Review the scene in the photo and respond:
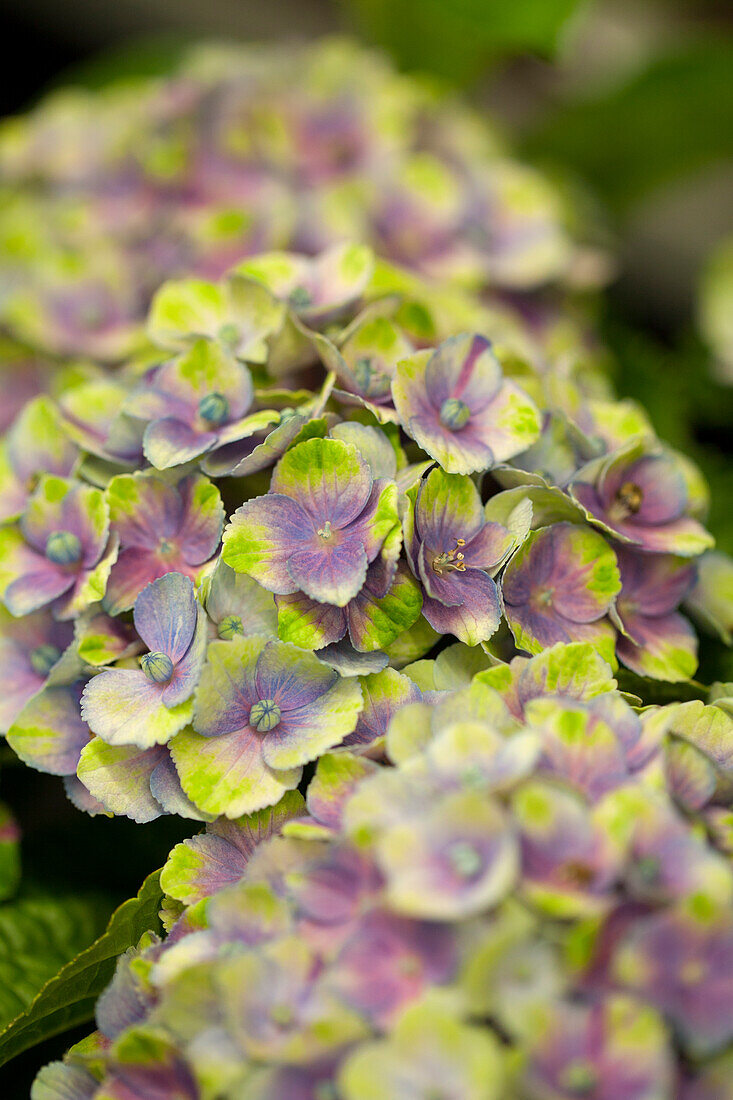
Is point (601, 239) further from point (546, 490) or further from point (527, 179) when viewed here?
point (546, 490)

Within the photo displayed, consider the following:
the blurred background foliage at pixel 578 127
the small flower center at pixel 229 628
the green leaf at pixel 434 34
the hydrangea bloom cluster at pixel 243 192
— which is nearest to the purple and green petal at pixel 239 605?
the small flower center at pixel 229 628

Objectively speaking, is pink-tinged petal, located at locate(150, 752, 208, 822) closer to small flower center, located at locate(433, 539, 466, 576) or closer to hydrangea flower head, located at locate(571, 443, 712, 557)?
small flower center, located at locate(433, 539, 466, 576)

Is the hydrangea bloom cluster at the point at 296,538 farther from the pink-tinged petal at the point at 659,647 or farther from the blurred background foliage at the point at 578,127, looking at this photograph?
the blurred background foliage at the point at 578,127

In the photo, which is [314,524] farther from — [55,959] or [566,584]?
[55,959]

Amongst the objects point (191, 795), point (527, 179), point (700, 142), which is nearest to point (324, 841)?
point (191, 795)

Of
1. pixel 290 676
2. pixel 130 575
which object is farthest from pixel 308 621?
pixel 130 575

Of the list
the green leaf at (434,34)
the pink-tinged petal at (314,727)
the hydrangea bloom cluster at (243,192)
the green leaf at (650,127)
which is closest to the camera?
the pink-tinged petal at (314,727)

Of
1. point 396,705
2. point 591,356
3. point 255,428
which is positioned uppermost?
point 255,428
